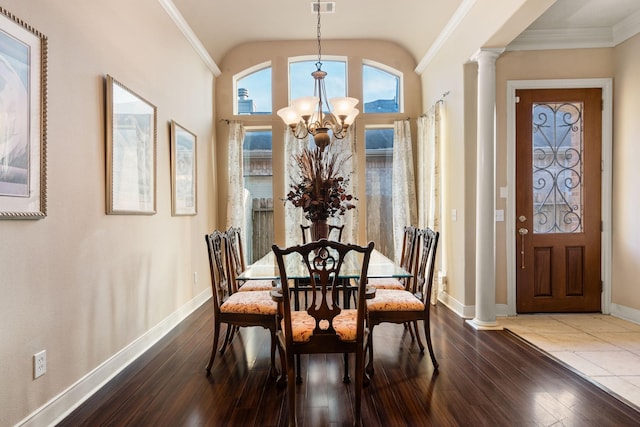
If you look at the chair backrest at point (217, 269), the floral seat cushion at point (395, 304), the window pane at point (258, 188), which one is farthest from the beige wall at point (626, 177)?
the window pane at point (258, 188)

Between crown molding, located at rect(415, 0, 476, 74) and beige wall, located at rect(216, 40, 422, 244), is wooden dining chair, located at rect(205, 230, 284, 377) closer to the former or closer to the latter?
beige wall, located at rect(216, 40, 422, 244)

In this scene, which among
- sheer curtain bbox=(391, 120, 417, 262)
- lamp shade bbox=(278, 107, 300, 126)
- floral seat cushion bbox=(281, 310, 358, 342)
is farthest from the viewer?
sheer curtain bbox=(391, 120, 417, 262)

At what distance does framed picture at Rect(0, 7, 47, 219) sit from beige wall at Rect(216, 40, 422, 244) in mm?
3401

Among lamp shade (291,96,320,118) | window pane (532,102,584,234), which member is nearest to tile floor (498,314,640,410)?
window pane (532,102,584,234)

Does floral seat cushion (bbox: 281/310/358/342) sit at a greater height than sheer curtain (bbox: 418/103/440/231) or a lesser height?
lesser

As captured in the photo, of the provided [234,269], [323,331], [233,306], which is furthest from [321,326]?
[234,269]

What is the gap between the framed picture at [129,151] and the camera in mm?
2605

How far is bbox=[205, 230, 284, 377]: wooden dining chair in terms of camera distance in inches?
99.6

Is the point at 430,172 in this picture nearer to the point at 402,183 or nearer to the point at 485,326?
the point at 402,183

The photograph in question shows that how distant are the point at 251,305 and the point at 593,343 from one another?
285cm

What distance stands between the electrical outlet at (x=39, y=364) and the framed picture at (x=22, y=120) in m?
0.72

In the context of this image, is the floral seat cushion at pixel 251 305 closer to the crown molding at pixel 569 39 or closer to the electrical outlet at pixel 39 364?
the electrical outlet at pixel 39 364

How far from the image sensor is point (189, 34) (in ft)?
13.8

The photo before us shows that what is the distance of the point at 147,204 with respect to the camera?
3.17m
